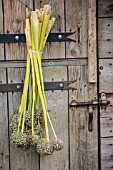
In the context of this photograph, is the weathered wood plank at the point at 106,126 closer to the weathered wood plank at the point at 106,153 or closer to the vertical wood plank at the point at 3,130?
the weathered wood plank at the point at 106,153

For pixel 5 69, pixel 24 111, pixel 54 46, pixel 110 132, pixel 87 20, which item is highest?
pixel 87 20

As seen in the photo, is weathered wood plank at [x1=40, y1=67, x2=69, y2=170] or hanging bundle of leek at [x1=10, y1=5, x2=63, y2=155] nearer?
hanging bundle of leek at [x1=10, y1=5, x2=63, y2=155]

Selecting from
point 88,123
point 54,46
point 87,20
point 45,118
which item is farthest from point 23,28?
point 88,123

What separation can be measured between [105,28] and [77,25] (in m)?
0.14

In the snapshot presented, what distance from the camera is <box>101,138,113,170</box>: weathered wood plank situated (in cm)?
184

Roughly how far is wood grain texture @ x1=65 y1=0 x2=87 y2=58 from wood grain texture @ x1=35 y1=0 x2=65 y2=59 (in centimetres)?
2

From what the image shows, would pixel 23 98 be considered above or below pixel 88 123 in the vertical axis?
above

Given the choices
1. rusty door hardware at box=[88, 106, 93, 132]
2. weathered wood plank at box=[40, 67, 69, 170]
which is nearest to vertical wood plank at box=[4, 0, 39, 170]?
weathered wood plank at box=[40, 67, 69, 170]

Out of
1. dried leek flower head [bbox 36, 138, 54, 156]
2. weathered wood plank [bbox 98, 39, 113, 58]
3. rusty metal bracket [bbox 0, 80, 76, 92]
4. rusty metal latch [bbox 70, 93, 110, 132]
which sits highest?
weathered wood plank [bbox 98, 39, 113, 58]

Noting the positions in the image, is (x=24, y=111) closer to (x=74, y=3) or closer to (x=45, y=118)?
(x=45, y=118)

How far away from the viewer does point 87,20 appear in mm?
1737

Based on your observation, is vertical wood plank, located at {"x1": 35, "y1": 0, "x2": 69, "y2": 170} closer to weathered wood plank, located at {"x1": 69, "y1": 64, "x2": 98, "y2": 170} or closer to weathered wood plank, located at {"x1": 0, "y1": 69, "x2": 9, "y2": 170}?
weathered wood plank, located at {"x1": 69, "y1": 64, "x2": 98, "y2": 170}

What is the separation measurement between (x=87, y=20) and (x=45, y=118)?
50 centimetres

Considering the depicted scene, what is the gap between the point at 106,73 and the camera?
1789 mm
